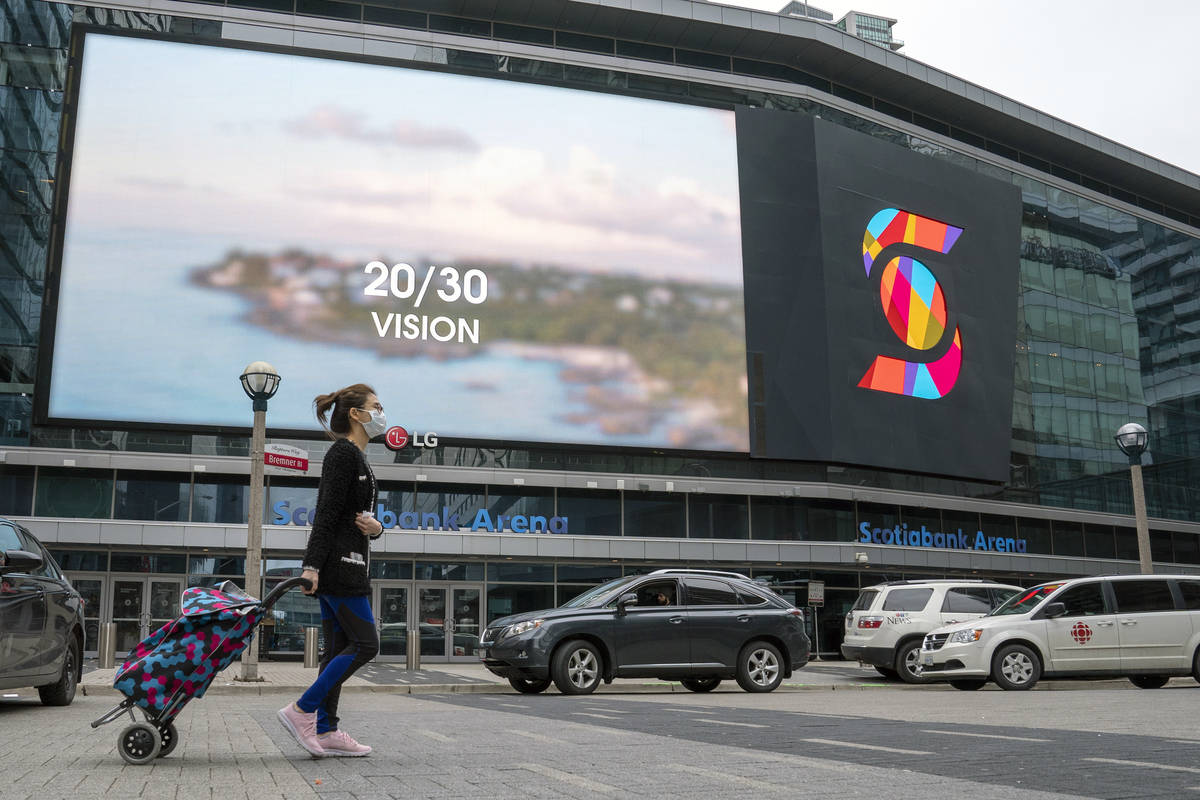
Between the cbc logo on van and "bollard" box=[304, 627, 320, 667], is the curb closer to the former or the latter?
"bollard" box=[304, 627, 320, 667]

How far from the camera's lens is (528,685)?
623 inches

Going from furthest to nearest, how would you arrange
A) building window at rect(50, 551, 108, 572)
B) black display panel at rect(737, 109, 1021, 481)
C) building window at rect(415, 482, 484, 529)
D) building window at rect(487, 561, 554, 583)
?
black display panel at rect(737, 109, 1021, 481) < building window at rect(487, 561, 554, 583) < building window at rect(415, 482, 484, 529) < building window at rect(50, 551, 108, 572)

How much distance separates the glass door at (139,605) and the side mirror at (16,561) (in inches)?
855

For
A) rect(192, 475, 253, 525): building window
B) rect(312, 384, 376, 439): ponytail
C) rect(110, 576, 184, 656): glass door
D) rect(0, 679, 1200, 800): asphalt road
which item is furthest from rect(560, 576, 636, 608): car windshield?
rect(110, 576, 184, 656): glass door

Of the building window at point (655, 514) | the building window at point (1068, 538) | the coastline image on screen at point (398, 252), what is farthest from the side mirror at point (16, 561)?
the building window at point (1068, 538)

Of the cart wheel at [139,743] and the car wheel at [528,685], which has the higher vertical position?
the cart wheel at [139,743]

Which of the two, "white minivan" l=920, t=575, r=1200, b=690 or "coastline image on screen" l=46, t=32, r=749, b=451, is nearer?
"white minivan" l=920, t=575, r=1200, b=690

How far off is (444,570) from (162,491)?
7.69m

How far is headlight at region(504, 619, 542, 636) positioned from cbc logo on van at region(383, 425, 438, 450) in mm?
15616

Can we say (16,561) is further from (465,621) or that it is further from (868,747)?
(465,621)

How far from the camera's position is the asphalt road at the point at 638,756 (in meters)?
5.00

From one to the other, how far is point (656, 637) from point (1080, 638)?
6.13m

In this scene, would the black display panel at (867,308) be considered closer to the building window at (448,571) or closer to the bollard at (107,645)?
the building window at (448,571)

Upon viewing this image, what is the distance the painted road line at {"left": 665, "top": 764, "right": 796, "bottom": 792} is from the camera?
5.02 meters
